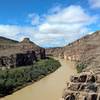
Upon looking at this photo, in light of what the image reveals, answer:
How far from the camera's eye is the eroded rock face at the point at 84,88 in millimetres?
17472

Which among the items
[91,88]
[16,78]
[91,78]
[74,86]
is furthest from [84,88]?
[16,78]

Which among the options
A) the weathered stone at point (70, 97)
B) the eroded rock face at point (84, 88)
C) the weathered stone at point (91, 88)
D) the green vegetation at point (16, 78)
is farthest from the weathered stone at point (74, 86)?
the green vegetation at point (16, 78)

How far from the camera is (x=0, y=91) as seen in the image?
149ft

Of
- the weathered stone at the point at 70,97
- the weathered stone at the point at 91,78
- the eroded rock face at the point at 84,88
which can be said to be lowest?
the weathered stone at the point at 70,97

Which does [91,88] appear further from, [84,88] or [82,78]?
[82,78]

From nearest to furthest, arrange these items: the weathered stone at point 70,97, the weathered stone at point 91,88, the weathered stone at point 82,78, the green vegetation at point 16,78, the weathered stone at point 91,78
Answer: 1. the weathered stone at point 91,88
2. the weathered stone at point 70,97
3. the weathered stone at point 91,78
4. the weathered stone at point 82,78
5. the green vegetation at point 16,78

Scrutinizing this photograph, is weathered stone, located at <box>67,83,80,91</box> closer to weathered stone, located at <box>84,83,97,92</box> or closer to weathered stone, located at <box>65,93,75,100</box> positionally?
weathered stone, located at <box>65,93,75,100</box>

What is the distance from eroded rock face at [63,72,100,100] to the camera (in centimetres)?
1747

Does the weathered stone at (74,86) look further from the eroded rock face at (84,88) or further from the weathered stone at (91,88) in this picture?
the weathered stone at (91,88)

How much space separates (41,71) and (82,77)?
49.8 m

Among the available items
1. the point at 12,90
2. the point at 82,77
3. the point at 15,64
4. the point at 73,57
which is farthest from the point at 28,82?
the point at 73,57

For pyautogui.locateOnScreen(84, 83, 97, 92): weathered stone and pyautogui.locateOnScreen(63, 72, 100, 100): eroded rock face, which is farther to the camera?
pyautogui.locateOnScreen(84, 83, 97, 92): weathered stone

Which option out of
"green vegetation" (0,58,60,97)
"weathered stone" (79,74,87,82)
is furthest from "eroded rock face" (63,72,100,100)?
"green vegetation" (0,58,60,97)

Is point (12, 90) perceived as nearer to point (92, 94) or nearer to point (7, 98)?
point (7, 98)
